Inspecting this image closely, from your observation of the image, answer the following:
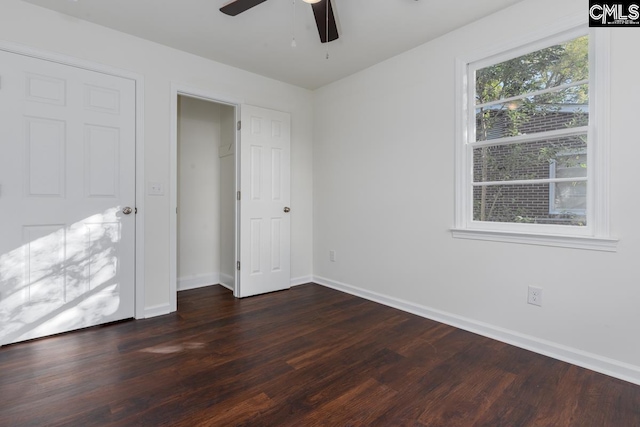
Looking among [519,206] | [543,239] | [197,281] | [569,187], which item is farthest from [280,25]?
[197,281]

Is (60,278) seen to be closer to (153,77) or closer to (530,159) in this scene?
(153,77)

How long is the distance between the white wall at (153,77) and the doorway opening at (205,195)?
1.73ft

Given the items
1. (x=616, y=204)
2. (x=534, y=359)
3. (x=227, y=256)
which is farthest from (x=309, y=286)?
(x=616, y=204)

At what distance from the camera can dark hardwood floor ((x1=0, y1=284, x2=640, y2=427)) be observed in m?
1.58

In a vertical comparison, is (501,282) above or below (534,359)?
above

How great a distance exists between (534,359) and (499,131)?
168 cm

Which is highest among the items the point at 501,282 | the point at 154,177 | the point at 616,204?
the point at 154,177

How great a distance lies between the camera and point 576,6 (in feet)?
6.86

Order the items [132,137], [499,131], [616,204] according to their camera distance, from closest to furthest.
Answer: [616,204] → [499,131] → [132,137]

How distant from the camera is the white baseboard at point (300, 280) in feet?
13.2

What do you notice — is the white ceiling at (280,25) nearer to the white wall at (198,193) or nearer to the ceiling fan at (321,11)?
the ceiling fan at (321,11)

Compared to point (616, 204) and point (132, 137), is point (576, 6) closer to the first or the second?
point (616, 204)

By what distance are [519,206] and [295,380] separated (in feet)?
6.67

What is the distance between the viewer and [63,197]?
253 centimetres
